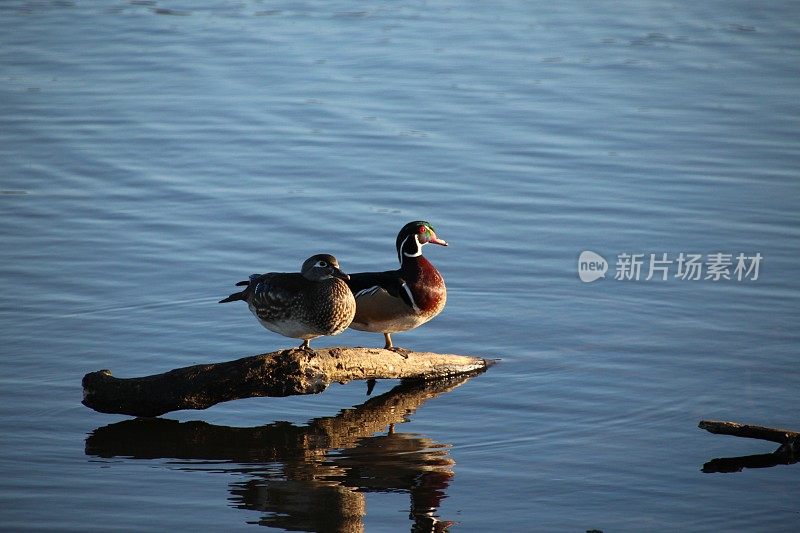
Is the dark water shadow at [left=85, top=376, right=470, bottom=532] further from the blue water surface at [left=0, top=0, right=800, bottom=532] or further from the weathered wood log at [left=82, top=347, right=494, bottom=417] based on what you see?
the weathered wood log at [left=82, top=347, right=494, bottom=417]

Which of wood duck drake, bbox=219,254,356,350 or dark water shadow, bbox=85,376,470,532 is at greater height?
wood duck drake, bbox=219,254,356,350

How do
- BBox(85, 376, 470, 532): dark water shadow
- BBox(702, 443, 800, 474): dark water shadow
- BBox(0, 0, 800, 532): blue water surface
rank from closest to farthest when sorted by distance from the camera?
BBox(85, 376, 470, 532): dark water shadow
BBox(0, 0, 800, 532): blue water surface
BBox(702, 443, 800, 474): dark water shadow

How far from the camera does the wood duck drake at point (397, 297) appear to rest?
1106 centimetres

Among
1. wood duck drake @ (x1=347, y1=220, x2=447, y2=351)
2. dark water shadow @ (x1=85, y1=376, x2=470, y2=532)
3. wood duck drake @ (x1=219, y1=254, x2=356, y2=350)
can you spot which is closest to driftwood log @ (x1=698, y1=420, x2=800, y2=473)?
dark water shadow @ (x1=85, y1=376, x2=470, y2=532)

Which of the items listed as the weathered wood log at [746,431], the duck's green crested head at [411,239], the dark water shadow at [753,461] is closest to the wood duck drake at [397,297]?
the duck's green crested head at [411,239]

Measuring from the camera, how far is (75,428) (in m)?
10.2

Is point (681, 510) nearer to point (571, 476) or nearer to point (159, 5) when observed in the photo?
point (571, 476)

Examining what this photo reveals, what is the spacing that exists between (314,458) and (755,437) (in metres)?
3.08

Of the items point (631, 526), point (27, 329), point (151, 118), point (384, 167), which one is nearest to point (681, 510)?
point (631, 526)

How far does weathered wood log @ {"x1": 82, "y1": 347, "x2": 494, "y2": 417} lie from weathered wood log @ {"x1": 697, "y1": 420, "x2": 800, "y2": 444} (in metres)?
2.75

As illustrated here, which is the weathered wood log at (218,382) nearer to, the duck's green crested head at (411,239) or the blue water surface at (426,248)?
the blue water surface at (426,248)

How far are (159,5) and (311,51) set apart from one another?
587 centimetres

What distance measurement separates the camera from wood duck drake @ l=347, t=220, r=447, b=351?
1106 cm

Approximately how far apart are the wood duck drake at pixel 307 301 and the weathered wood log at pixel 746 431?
2.86 metres
